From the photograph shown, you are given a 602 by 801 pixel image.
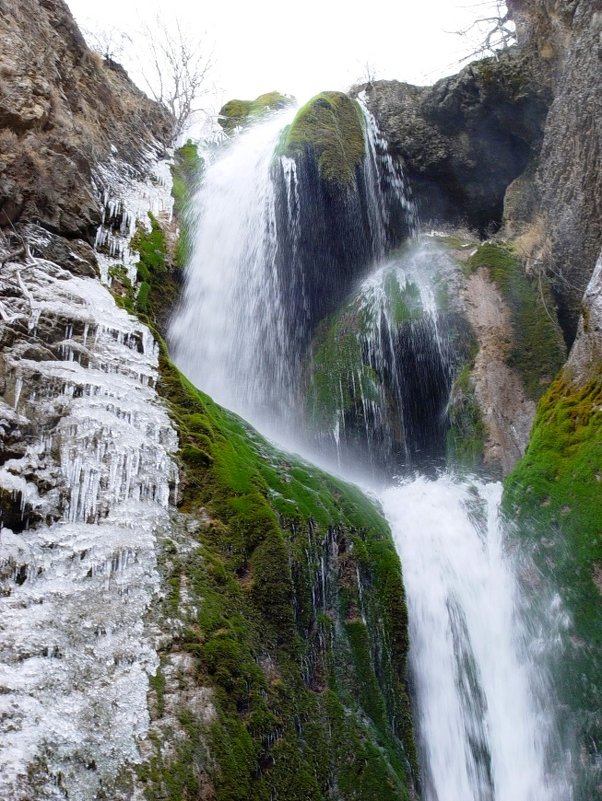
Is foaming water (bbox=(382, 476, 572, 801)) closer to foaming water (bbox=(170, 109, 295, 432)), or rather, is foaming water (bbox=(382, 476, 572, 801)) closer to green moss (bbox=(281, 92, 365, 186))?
foaming water (bbox=(170, 109, 295, 432))

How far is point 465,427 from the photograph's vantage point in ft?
37.7

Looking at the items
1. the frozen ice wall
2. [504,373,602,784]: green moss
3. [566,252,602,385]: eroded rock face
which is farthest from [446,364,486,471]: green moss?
the frozen ice wall

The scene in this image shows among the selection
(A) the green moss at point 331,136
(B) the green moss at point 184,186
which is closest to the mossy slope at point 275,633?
(B) the green moss at point 184,186

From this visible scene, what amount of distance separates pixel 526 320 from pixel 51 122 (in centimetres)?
906

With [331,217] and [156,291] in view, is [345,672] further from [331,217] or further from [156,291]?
[331,217]

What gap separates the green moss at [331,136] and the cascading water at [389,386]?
42cm

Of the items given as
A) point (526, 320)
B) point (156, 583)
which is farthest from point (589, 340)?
point (156, 583)

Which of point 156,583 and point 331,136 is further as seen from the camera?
point 331,136

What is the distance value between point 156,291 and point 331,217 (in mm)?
5035

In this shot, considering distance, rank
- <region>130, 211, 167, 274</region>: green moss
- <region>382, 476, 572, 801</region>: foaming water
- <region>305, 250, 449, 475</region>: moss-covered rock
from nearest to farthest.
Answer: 1. <region>382, 476, 572, 801</region>: foaming water
2. <region>130, 211, 167, 274</region>: green moss
3. <region>305, 250, 449, 475</region>: moss-covered rock

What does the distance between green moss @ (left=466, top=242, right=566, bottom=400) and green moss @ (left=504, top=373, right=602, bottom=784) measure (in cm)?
301

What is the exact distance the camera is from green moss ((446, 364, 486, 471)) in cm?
1110

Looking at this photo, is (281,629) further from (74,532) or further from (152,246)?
(152,246)

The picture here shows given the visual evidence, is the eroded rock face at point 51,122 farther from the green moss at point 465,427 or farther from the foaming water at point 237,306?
the green moss at point 465,427
